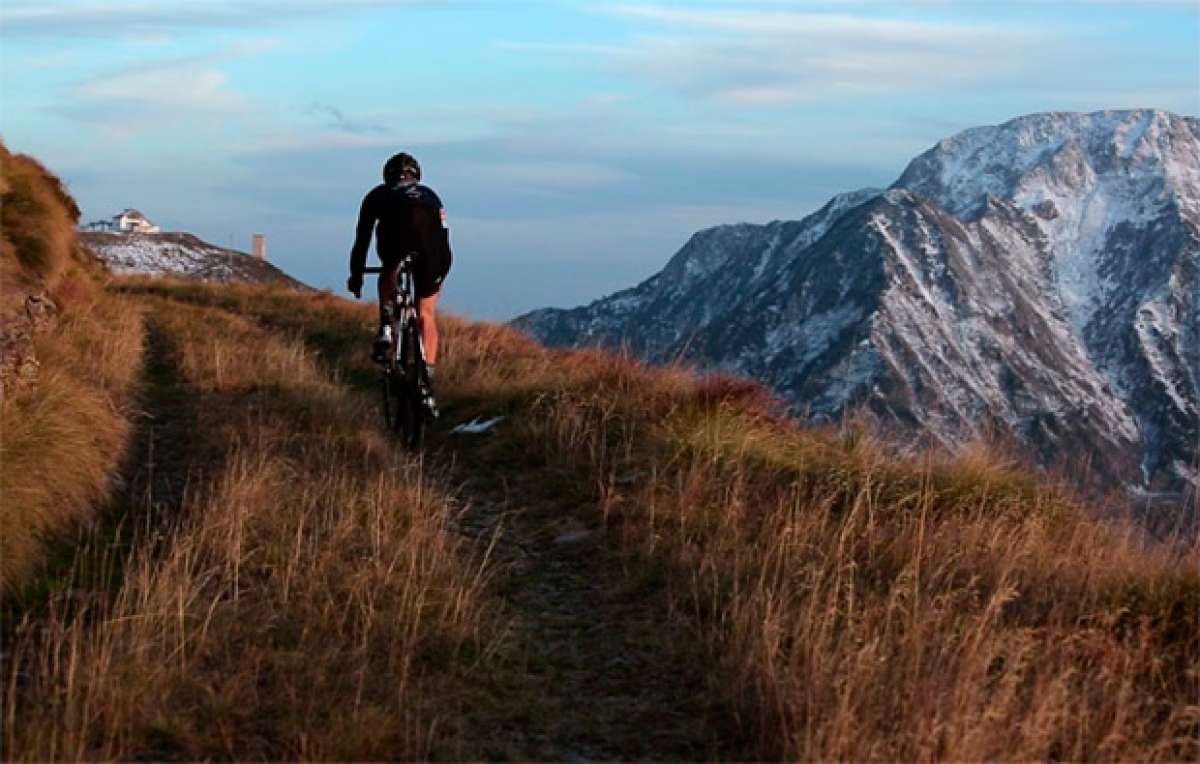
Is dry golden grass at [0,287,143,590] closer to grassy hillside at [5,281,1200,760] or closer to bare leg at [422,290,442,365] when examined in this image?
grassy hillside at [5,281,1200,760]

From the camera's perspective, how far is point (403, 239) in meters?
11.6

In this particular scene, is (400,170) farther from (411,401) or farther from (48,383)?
(48,383)

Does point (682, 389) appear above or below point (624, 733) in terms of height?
above

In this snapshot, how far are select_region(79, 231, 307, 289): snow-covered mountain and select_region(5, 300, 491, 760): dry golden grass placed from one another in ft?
134

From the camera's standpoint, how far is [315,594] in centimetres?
622

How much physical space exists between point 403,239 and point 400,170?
0.67 meters

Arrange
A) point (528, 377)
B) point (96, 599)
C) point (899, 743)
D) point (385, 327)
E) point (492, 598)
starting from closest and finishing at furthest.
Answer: point (899, 743) < point (96, 599) < point (492, 598) < point (385, 327) < point (528, 377)

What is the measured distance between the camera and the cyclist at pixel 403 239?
38.0ft

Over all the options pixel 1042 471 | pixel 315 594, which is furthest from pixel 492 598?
pixel 1042 471

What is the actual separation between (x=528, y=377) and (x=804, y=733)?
30.1 feet

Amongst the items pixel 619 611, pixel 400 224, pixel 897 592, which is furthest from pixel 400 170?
pixel 897 592

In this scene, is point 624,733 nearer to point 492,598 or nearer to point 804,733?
point 804,733

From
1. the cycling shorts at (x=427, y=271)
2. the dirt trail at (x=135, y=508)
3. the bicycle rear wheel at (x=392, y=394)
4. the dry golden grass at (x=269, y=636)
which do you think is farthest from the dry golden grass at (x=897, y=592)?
the dirt trail at (x=135, y=508)

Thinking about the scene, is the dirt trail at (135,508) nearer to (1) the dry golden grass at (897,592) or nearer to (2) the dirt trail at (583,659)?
(2) the dirt trail at (583,659)
